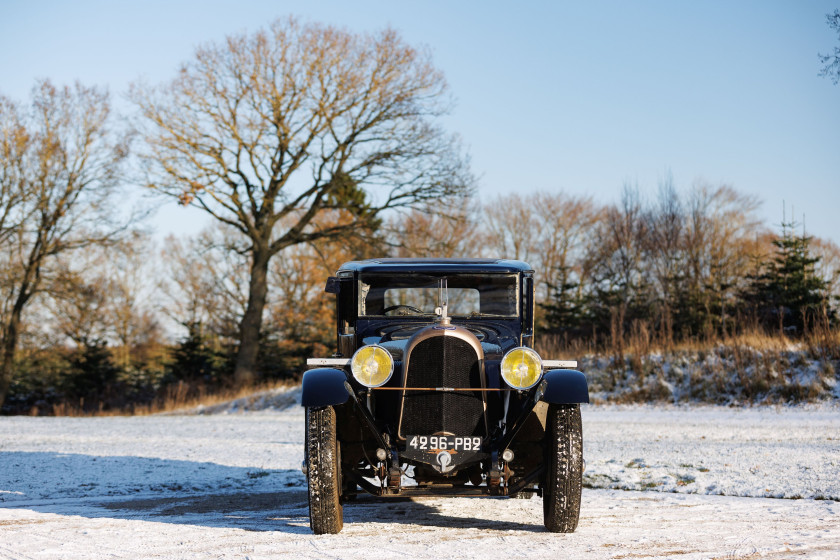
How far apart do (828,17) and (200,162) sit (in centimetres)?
1948

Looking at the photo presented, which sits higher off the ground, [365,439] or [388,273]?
[388,273]

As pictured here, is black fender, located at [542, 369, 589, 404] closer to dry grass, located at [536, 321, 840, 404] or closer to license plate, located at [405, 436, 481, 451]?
license plate, located at [405, 436, 481, 451]

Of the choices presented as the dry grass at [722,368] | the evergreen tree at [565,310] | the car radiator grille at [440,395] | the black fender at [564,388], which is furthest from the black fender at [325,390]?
the evergreen tree at [565,310]

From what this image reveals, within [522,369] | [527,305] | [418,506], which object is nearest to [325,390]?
[522,369]

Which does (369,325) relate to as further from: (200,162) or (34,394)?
(34,394)

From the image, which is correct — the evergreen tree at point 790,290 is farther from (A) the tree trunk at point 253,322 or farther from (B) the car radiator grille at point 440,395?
(B) the car radiator grille at point 440,395

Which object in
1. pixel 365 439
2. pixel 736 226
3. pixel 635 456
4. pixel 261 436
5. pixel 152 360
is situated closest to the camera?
pixel 365 439

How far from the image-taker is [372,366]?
5.62 metres

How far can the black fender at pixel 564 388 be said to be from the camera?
5.46m

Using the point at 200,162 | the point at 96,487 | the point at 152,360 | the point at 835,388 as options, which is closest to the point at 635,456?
the point at 96,487

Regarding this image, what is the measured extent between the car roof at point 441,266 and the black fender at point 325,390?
5.09 ft

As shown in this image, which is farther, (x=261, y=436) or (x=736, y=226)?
(x=736, y=226)

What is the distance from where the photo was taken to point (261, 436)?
13.7 metres

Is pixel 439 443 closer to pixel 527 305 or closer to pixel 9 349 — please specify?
pixel 527 305
